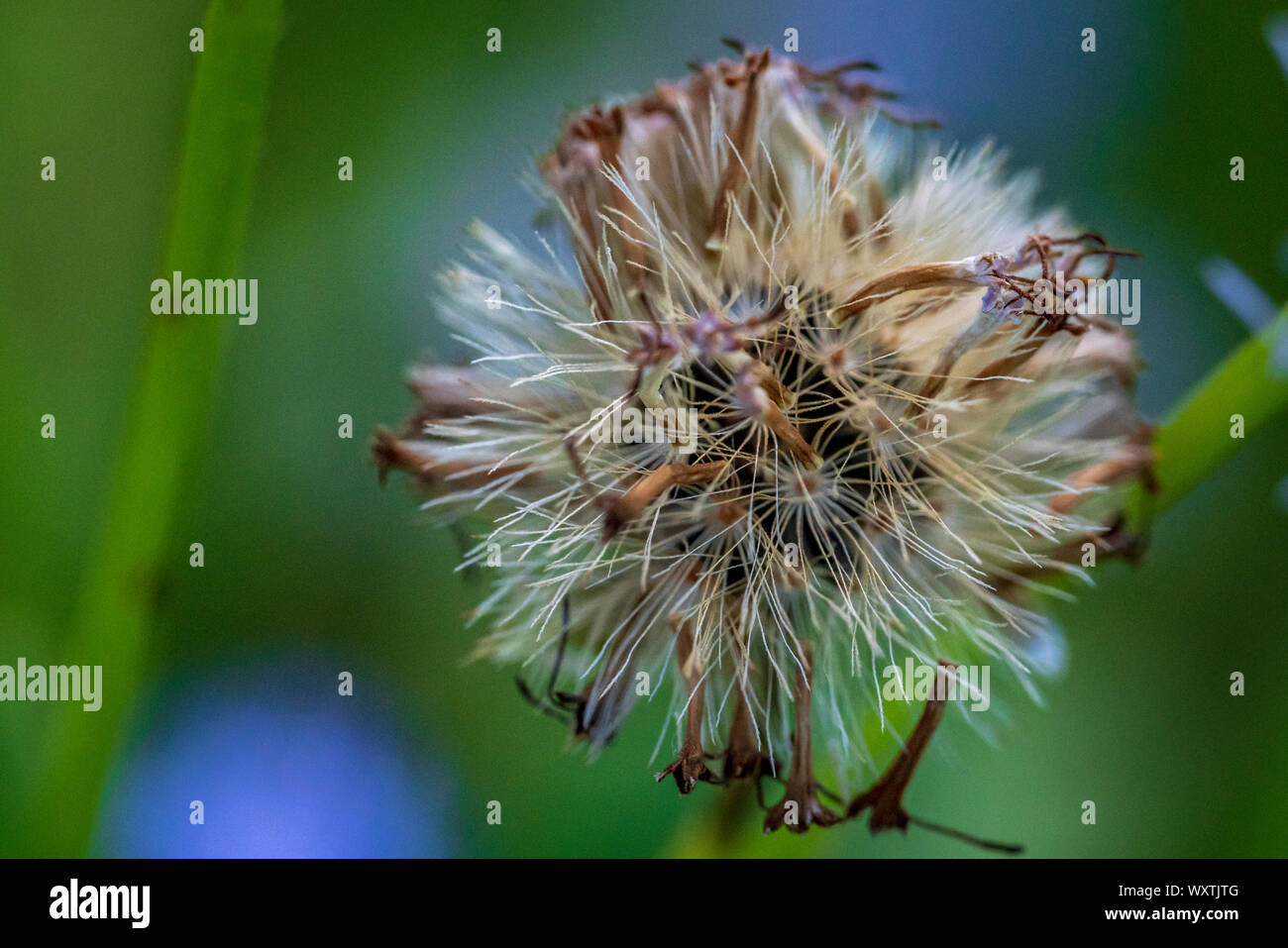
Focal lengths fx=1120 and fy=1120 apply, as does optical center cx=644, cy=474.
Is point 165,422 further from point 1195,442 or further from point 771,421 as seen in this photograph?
point 1195,442

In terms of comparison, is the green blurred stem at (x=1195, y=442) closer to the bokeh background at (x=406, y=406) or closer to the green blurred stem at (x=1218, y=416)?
the green blurred stem at (x=1218, y=416)

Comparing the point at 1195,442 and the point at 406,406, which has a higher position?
the point at 406,406

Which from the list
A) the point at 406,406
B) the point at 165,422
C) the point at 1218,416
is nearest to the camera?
the point at 165,422

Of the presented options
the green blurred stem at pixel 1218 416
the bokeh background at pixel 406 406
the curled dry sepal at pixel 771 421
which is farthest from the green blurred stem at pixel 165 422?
the green blurred stem at pixel 1218 416

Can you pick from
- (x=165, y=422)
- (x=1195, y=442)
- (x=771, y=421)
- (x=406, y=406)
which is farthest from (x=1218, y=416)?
(x=406, y=406)

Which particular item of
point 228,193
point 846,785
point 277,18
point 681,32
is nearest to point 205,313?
point 228,193

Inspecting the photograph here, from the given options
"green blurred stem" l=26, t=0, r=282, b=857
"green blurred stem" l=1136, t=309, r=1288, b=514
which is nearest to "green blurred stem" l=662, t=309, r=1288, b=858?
"green blurred stem" l=1136, t=309, r=1288, b=514

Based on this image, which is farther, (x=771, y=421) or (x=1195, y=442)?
(x=1195, y=442)
